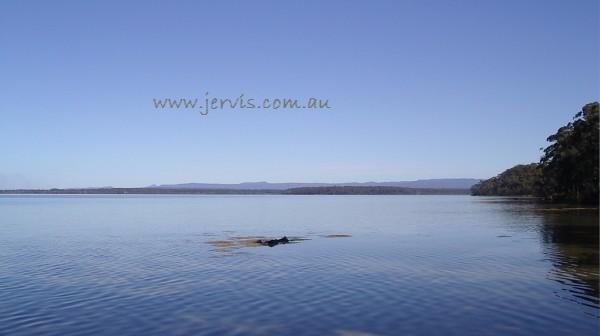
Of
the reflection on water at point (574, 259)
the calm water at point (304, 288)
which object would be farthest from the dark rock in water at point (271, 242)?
the reflection on water at point (574, 259)

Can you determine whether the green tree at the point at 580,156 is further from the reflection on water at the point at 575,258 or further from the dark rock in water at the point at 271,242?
the dark rock in water at the point at 271,242

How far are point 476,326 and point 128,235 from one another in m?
39.0

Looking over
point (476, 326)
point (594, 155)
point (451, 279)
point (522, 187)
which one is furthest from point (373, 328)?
point (522, 187)

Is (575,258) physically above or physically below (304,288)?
above

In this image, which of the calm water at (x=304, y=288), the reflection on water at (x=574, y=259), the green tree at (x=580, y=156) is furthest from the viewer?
the green tree at (x=580, y=156)

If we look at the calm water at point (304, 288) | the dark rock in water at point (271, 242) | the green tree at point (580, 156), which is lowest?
the calm water at point (304, 288)

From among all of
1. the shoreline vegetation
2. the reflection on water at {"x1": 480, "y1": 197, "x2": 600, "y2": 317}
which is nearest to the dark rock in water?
the reflection on water at {"x1": 480, "y1": 197, "x2": 600, "y2": 317}

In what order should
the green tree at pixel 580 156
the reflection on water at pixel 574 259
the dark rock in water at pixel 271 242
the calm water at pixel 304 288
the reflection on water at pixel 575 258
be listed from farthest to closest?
the green tree at pixel 580 156, the dark rock in water at pixel 271 242, the reflection on water at pixel 575 258, the reflection on water at pixel 574 259, the calm water at pixel 304 288

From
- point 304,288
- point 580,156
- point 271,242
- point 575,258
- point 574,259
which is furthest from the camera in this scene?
point 580,156

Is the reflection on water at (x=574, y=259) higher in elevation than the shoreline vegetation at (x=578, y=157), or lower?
lower

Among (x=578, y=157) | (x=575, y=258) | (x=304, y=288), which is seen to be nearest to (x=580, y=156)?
(x=578, y=157)

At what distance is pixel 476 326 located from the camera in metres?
15.9

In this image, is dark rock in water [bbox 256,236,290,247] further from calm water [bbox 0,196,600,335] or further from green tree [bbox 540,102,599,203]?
green tree [bbox 540,102,599,203]

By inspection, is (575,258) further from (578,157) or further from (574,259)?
(578,157)
